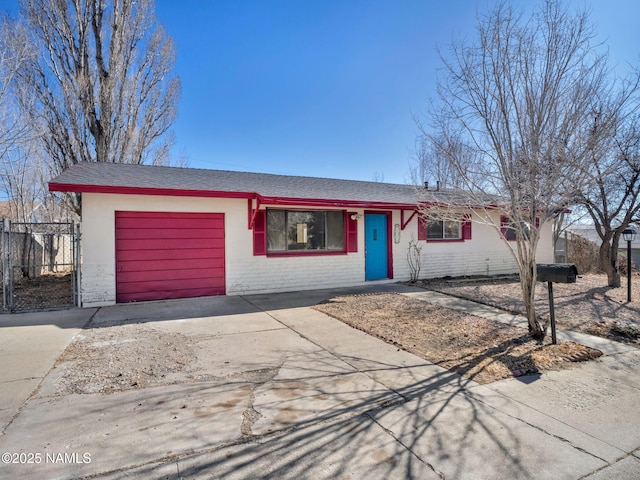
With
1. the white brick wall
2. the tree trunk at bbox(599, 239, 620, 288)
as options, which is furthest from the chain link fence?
the tree trunk at bbox(599, 239, 620, 288)

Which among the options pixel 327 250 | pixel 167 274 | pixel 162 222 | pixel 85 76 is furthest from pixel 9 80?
pixel 327 250

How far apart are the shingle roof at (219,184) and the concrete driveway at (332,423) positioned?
3951mm

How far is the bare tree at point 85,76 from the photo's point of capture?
484 inches

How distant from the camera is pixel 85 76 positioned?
1273 cm

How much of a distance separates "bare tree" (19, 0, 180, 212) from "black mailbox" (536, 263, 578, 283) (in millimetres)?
13789

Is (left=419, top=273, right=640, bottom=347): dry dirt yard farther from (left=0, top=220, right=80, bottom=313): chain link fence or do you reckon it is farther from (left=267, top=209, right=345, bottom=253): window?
(left=0, top=220, right=80, bottom=313): chain link fence

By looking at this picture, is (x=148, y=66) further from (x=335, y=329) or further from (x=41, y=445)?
(x=41, y=445)

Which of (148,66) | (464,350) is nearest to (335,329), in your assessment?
(464,350)

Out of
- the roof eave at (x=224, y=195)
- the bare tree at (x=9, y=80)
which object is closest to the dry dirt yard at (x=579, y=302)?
the roof eave at (x=224, y=195)

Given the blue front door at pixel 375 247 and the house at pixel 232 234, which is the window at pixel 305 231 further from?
the blue front door at pixel 375 247

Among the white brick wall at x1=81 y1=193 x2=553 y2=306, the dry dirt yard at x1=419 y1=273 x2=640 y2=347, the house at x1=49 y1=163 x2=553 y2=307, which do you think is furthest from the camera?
the house at x1=49 y1=163 x2=553 y2=307

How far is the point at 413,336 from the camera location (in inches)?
201

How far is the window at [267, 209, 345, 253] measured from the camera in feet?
29.7

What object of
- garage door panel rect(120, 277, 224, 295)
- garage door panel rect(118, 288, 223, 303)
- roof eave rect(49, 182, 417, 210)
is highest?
roof eave rect(49, 182, 417, 210)
